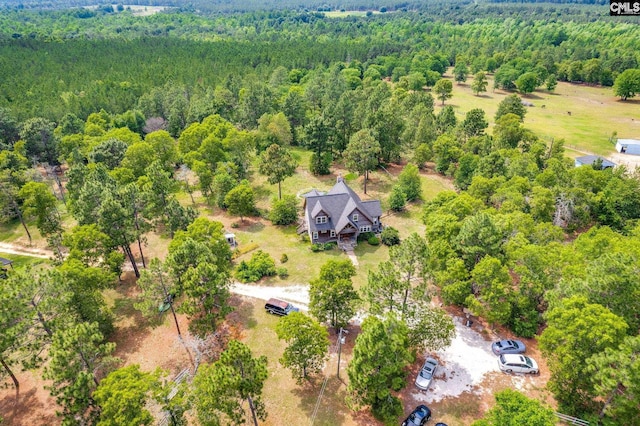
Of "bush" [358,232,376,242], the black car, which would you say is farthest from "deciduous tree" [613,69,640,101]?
the black car

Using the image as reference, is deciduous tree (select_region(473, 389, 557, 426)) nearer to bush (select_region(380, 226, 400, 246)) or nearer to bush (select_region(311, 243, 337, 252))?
bush (select_region(380, 226, 400, 246))

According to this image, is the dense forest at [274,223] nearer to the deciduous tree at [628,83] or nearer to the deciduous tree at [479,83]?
the deciduous tree at [628,83]

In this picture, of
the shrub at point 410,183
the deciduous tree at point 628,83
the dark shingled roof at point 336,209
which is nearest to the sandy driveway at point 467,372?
the dark shingled roof at point 336,209

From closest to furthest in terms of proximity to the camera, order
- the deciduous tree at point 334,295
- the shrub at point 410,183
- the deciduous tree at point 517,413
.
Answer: the deciduous tree at point 517,413 < the deciduous tree at point 334,295 < the shrub at point 410,183

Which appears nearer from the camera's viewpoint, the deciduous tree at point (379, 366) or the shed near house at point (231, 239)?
the deciduous tree at point (379, 366)

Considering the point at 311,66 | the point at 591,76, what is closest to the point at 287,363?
the point at 311,66

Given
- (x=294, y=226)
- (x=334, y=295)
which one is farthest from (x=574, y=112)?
(x=334, y=295)

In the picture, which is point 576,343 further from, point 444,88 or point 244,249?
point 444,88
